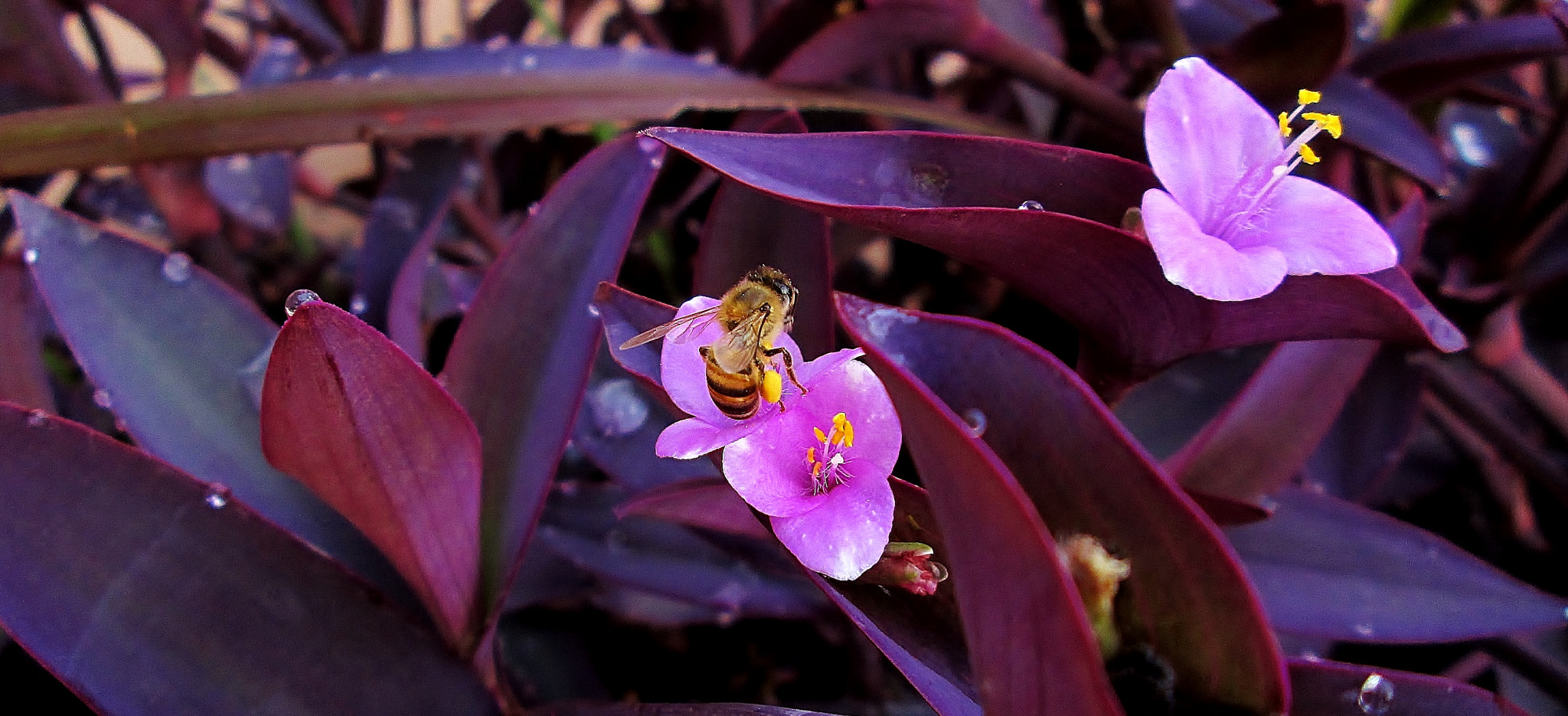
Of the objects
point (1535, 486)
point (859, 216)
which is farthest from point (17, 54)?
point (1535, 486)

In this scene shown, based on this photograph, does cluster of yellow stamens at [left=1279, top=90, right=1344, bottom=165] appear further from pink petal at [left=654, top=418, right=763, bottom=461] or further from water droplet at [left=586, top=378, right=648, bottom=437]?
water droplet at [left=586, top=378, right=648, bottom=437]

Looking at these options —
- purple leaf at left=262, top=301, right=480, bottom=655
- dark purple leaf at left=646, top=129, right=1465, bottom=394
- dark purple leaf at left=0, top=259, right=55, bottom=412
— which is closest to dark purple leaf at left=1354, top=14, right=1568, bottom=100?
dark purple leaf at left=646, top=129, right=1465, bottom=394

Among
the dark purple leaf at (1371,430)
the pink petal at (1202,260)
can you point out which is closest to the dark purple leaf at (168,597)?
the pink petal at (1202,260)

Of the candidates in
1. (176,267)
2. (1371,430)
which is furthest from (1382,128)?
(176,267)

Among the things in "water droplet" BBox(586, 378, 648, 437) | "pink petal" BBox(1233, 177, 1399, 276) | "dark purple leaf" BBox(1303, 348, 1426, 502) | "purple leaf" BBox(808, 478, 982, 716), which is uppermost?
"pink petal" BBox(1233, 177, 1399, 276)

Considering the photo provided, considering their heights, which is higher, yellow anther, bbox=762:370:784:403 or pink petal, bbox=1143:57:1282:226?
pink petal, bbox=1143:57:1282:226

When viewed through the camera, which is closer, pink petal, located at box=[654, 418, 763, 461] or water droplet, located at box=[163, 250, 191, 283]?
pink petal, located at box=[654, 418, 763, 461]

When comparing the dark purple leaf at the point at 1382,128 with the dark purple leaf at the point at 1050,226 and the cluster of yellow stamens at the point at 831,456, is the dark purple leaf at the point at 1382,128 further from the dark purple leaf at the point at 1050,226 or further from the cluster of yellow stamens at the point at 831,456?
the cluster of yellow stamens at the point at 831,456
